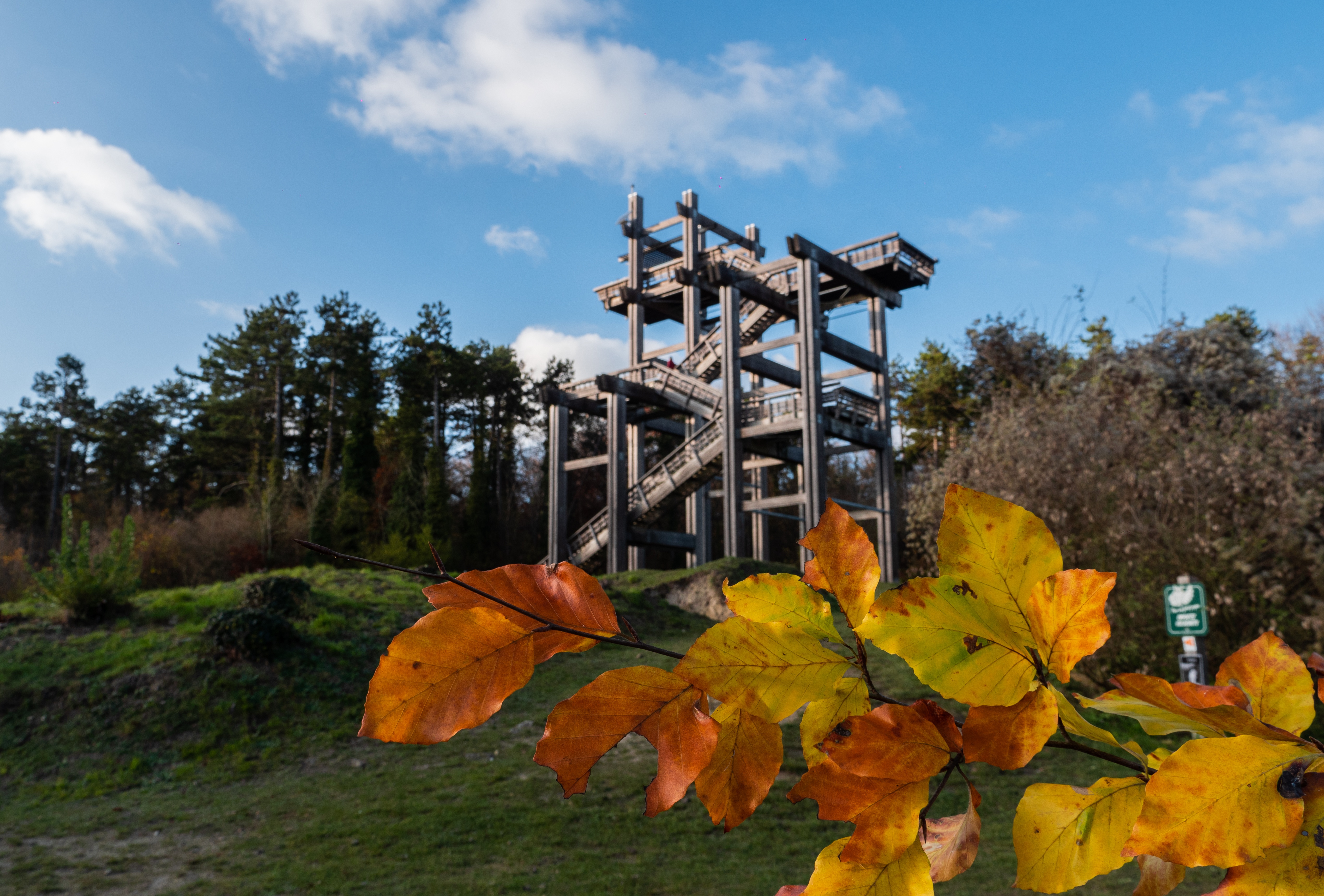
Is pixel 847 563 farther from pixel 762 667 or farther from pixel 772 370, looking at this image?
pixel 772 370

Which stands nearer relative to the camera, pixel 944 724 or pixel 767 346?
pixel 944 724

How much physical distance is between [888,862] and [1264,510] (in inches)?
384

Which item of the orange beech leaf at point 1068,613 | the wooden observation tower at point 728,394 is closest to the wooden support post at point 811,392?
the wooden observation tower at point 728,394

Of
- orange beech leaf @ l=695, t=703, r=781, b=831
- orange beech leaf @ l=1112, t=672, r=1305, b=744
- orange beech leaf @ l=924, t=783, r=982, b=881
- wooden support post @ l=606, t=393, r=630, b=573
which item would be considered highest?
wooden support post @ l=606, t=393, r=630, b=573

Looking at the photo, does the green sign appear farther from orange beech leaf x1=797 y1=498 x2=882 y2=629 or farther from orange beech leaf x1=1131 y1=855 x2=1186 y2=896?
orange beech leaf x1=797 y1=498 x2=882 y2=629

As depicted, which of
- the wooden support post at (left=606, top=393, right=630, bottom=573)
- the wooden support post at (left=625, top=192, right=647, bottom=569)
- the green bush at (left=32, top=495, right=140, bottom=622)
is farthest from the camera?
the wooden support post at (left=625, top=192, right=647, bottom=569)

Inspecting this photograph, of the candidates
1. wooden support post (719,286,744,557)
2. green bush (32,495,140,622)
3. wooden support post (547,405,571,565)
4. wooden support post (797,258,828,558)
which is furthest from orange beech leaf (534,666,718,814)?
wooden support post (547,405,571,565)

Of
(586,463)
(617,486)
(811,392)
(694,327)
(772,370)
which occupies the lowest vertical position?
(617,486)

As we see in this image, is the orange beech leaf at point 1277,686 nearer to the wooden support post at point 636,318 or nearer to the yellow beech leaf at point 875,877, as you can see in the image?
the yellow beech leaf at point 875,877

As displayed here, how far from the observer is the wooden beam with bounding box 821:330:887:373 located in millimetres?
14578

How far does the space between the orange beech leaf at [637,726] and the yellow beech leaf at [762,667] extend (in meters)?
0.01

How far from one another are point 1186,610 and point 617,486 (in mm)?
10780

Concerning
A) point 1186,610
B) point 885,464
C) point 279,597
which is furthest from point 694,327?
point 1186,610

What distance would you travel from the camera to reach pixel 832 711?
1.32 ft
